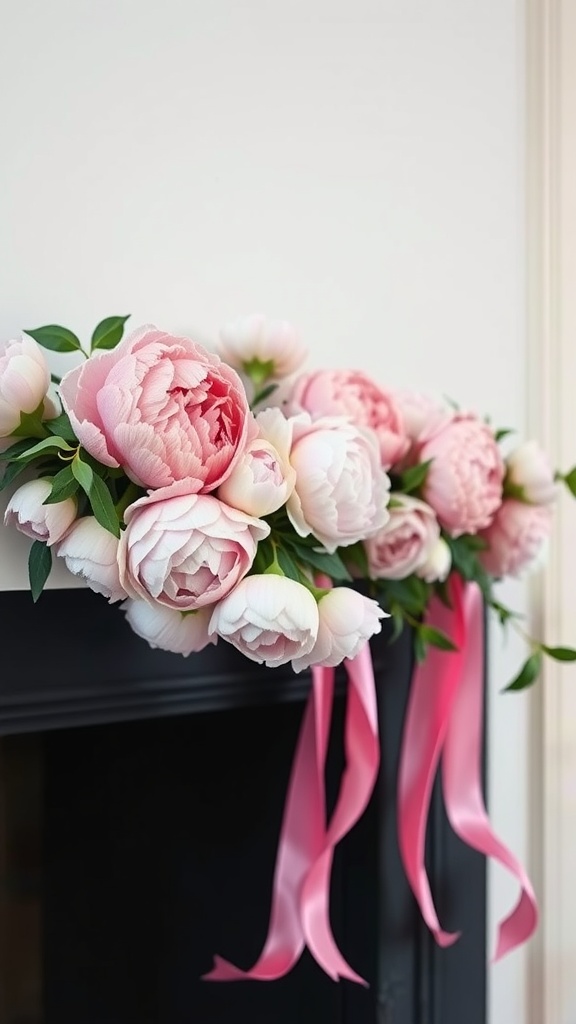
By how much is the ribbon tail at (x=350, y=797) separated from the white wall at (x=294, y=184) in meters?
0.24

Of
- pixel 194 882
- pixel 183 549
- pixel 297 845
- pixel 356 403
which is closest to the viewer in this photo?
pixel 183 549

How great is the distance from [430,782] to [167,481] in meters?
0.48

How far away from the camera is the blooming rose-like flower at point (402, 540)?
2.46 ft

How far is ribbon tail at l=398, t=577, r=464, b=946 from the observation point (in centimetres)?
88

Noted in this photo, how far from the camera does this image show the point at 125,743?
98 cm

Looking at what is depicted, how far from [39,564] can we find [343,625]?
0.21 meters

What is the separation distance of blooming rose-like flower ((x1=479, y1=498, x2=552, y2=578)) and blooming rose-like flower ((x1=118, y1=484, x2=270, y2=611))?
1.24 ft

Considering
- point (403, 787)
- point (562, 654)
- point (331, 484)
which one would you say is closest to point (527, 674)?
point (562, 654)

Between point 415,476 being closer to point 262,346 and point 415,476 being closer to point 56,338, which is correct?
point 262,346

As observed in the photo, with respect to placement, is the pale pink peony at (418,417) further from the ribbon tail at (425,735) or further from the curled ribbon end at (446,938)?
the curled ribbon end at (446,938)

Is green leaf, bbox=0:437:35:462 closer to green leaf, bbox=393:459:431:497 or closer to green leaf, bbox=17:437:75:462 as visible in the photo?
green leaf, bbox=17:437:75:462

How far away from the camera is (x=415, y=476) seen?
783 millimetres

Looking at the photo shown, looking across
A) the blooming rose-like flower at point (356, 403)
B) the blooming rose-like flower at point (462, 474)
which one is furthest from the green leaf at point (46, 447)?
the blooming rose-like flower at point (462, 474)

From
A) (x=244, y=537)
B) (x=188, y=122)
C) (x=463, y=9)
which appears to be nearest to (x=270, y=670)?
(x=244, y=537)
